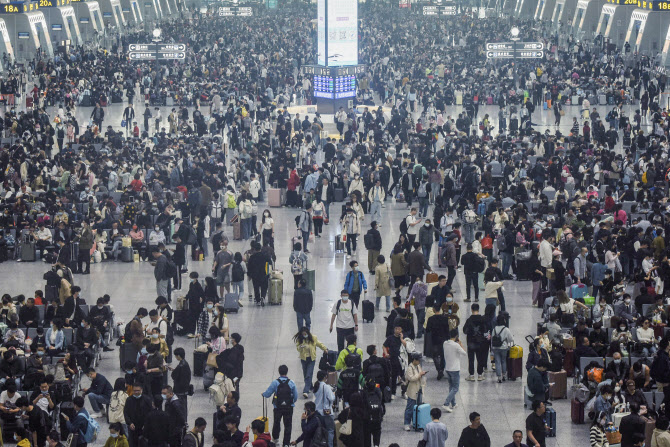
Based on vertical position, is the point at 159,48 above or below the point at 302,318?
above

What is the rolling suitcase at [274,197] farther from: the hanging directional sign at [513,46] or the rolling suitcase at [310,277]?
the hanging directional sign at [513,46]

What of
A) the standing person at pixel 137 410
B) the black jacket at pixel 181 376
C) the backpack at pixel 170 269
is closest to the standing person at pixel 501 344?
the black jacket at pixel 181 376

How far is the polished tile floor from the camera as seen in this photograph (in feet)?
53.9

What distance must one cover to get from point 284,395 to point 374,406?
1.14m

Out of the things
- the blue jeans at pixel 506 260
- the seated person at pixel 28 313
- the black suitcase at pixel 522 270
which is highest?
the seated person at pixel 28 313

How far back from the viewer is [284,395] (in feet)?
49.3

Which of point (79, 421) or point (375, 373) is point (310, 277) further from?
point (79, 421)

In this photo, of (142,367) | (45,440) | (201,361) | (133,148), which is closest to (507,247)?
(201,361)

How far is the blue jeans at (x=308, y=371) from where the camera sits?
667 inches

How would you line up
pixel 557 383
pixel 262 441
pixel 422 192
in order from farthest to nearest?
pixel 422 192 → pixel 557 383 → pixel 262 441

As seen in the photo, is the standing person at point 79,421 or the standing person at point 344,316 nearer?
the standing person at point 79,421

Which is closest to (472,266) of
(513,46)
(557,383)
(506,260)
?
(506,260)

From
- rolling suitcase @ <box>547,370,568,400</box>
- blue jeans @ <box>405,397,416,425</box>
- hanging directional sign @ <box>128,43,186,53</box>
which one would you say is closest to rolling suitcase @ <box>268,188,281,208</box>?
rolling suitcase @ <box>547,370,568,400</box>

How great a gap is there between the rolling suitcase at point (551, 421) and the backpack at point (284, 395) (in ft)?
11.1
